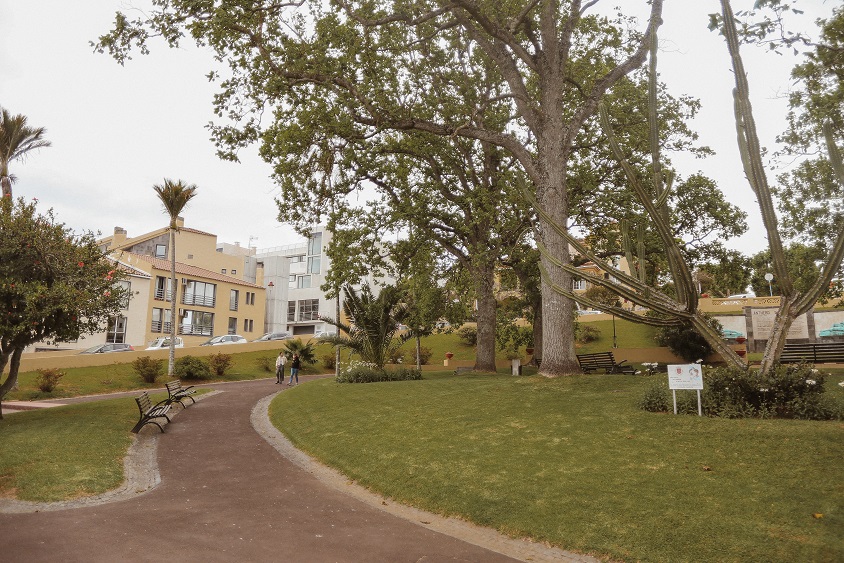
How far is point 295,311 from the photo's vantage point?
70.1m

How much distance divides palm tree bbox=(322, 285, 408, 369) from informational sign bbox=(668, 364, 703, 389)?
15639 millimetres

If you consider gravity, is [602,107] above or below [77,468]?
above

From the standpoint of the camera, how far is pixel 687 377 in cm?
1086

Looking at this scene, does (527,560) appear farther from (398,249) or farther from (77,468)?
(398,249)

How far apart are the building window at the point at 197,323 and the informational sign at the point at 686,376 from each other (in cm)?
5004

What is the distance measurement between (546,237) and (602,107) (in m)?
5.67

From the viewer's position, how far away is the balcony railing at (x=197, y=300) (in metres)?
53.8

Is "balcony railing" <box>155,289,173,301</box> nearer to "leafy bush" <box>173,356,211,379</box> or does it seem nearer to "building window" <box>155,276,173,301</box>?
"building window" <box>155,276,173,301</box>

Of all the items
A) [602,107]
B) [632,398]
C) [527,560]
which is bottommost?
[527,560]

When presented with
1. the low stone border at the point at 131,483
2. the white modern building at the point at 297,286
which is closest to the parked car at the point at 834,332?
the low stone border at the point at 131,483

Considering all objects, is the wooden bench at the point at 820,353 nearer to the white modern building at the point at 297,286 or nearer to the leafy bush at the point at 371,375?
the leafy bush at the point at 371,375

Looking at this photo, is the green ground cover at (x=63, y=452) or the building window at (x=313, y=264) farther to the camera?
the building window at (x=313, y=264)

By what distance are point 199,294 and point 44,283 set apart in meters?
41.3

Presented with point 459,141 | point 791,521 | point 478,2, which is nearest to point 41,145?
point 459,141
